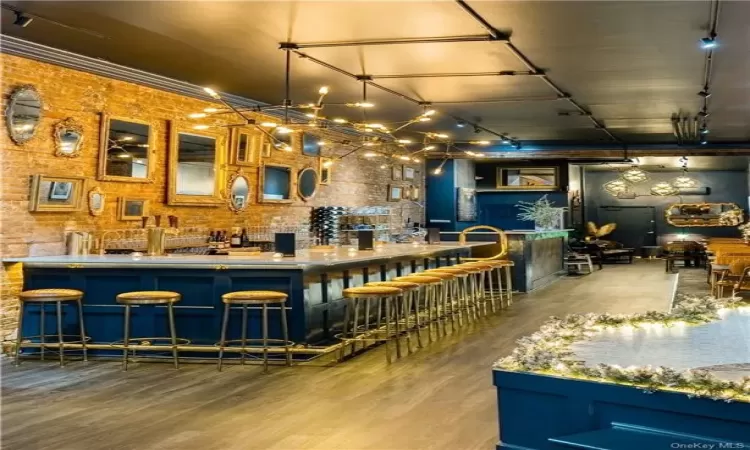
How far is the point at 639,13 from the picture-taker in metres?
5.75

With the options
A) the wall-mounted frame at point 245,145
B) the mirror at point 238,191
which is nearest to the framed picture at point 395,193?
the wall-mounted frame at point 245,145

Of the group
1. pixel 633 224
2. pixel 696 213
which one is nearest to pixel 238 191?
pixel 633 224

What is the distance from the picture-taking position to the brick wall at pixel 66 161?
248 inches

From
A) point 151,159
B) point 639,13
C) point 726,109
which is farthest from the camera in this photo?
point 726,109

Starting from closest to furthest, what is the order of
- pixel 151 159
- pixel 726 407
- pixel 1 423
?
pixel 726 407
pixel 1 423
pixel 151 159

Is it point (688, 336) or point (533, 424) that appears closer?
point (533, 424)

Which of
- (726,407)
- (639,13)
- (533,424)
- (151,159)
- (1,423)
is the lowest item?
(1,423)

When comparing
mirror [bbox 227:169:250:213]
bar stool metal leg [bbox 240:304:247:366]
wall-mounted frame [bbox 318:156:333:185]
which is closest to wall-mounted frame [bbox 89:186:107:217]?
mirror [bbox 227:169:250:213]

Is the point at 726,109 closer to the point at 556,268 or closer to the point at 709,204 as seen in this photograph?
the point at 556,268

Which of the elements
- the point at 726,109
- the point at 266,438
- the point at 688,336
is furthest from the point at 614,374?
the point at 726,109

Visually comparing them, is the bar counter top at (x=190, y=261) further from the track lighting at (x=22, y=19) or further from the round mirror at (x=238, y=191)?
the round mirror at (x=238, y=191)

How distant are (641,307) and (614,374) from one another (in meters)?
7.72

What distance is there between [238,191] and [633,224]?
18087mm

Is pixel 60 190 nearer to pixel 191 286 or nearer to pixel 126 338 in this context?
pixel 191 286
